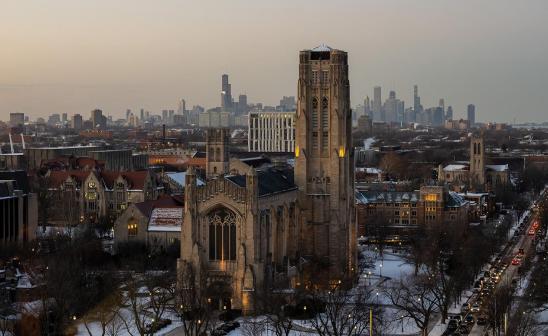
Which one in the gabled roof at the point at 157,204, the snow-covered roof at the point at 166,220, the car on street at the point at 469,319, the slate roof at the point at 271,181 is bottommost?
the car on street at the point at 469,319

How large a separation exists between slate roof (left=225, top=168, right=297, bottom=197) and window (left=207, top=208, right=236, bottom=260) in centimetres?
210

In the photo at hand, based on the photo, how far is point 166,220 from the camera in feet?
259

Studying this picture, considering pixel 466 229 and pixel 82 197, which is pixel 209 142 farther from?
pixel 466 229

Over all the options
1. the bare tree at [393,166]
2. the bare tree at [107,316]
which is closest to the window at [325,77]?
the bare tree at [107,316]

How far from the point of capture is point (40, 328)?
50281 mm

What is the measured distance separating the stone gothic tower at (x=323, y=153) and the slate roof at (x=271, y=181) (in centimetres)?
127

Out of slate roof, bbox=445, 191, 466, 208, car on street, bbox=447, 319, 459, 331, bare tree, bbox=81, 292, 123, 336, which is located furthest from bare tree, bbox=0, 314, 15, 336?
slate roof, bbox=445, 191, 466, 208

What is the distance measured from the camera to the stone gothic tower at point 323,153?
237ft

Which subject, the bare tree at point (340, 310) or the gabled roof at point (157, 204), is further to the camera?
the gabled roof at point (157, 204)

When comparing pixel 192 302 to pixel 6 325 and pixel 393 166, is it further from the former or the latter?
pixel 393 166

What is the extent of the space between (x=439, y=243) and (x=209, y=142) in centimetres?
2651

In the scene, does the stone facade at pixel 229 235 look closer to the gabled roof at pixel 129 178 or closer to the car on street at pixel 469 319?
the car on street at pixel 469 319

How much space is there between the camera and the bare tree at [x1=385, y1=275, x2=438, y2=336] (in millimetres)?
54500

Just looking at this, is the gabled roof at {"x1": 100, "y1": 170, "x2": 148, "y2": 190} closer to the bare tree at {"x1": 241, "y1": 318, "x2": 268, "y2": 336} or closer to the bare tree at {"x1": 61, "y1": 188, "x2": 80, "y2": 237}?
the bare tree at {"x1": 61, "y1": 188, "x2": 80, "y2": 237}
